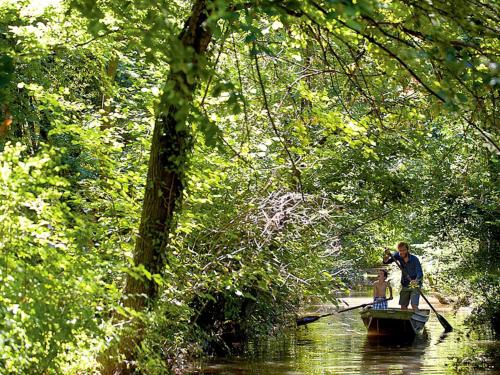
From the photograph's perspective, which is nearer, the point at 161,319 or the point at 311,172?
the point at 161,319

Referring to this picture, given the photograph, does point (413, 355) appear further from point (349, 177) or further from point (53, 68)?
point (53, 68)

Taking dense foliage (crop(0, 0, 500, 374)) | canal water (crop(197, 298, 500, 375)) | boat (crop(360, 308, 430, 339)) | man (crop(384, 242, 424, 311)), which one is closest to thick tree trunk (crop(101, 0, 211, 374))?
dense foliage (crop(0, 0, 500, 374))

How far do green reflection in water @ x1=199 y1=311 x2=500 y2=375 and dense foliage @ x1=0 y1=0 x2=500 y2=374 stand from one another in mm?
598

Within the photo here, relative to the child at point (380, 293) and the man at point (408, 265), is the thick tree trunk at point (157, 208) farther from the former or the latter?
the child at point (380, 293)

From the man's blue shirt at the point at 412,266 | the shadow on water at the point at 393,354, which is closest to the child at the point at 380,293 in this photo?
the shadow on water at the point at 393,354

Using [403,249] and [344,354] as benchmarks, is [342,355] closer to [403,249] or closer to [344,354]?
[344,354]

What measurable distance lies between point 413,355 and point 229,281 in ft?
20.6

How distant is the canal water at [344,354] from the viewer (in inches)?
485

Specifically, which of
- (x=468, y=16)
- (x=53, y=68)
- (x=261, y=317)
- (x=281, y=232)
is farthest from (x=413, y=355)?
(x=468, y=16)

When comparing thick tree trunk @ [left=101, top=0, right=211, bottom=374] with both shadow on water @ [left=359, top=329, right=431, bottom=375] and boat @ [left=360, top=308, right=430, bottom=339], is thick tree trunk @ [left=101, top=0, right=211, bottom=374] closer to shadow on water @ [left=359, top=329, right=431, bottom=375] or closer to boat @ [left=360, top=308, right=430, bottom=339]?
shadow on water @ [left=359, top=329, right=431, bottom=375]

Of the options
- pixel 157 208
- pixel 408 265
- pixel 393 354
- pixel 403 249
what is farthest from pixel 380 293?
pixel 157 208

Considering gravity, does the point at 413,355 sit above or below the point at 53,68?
below

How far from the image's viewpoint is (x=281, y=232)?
36.5 ft

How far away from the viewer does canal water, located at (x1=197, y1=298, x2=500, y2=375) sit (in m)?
12.3
